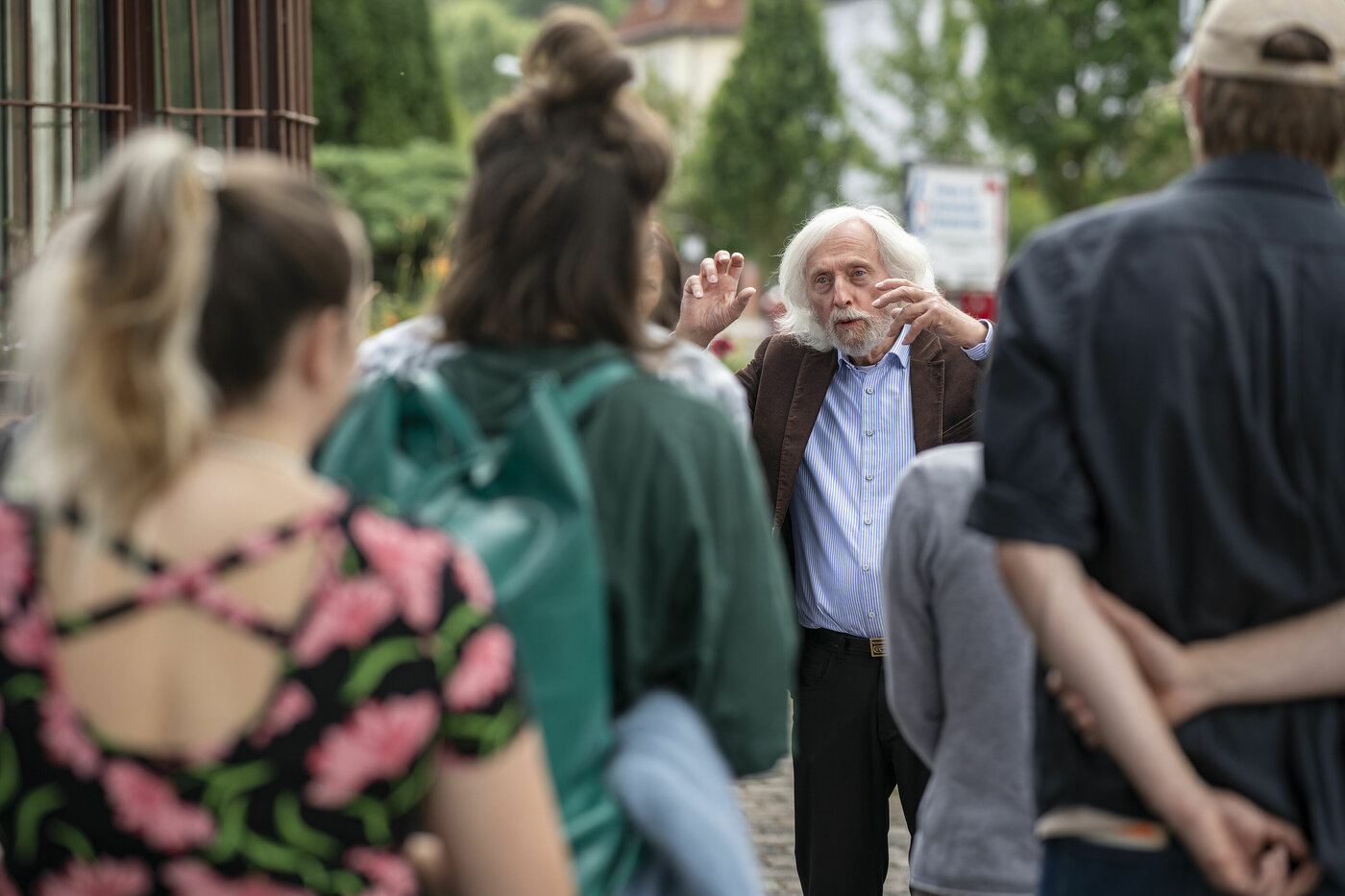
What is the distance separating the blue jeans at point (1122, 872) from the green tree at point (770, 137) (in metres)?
43.0

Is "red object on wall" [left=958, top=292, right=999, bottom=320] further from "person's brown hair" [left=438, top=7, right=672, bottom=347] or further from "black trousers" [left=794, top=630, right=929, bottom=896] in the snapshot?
"person's brown hair" [left=438, top=7, right=672, bottom=347]

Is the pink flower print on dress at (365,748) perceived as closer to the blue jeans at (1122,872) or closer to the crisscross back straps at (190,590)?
the crisscross back straps at (190,590)

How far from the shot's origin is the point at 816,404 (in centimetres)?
414

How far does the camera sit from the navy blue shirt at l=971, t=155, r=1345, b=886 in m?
1.88

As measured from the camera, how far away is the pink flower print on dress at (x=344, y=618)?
1.46 m

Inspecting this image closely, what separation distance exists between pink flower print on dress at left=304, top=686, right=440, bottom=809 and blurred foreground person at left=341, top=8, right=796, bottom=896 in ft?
0.67

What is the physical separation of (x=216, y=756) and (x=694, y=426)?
2.31ft

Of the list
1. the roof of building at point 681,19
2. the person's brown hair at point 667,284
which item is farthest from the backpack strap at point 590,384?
the roof of building at point 681,19

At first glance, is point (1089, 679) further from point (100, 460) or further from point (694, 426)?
point (100, 460)

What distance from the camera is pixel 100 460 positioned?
4.81 ft

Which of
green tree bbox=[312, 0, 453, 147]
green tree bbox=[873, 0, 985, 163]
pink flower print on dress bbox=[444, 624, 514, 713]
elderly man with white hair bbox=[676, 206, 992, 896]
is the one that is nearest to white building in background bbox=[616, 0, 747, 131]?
green tree bbox=[312, 0, 453, 147]

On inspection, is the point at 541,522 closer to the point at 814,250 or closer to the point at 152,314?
the point at 152,314

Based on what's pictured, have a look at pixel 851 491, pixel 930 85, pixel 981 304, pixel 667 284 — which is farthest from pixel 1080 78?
pixel 667 284

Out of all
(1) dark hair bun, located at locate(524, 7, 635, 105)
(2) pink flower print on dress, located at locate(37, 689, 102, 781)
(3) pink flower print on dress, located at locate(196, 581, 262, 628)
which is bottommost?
(2) pink flower print on dress, located at locate(37, 689, 102, 781)
